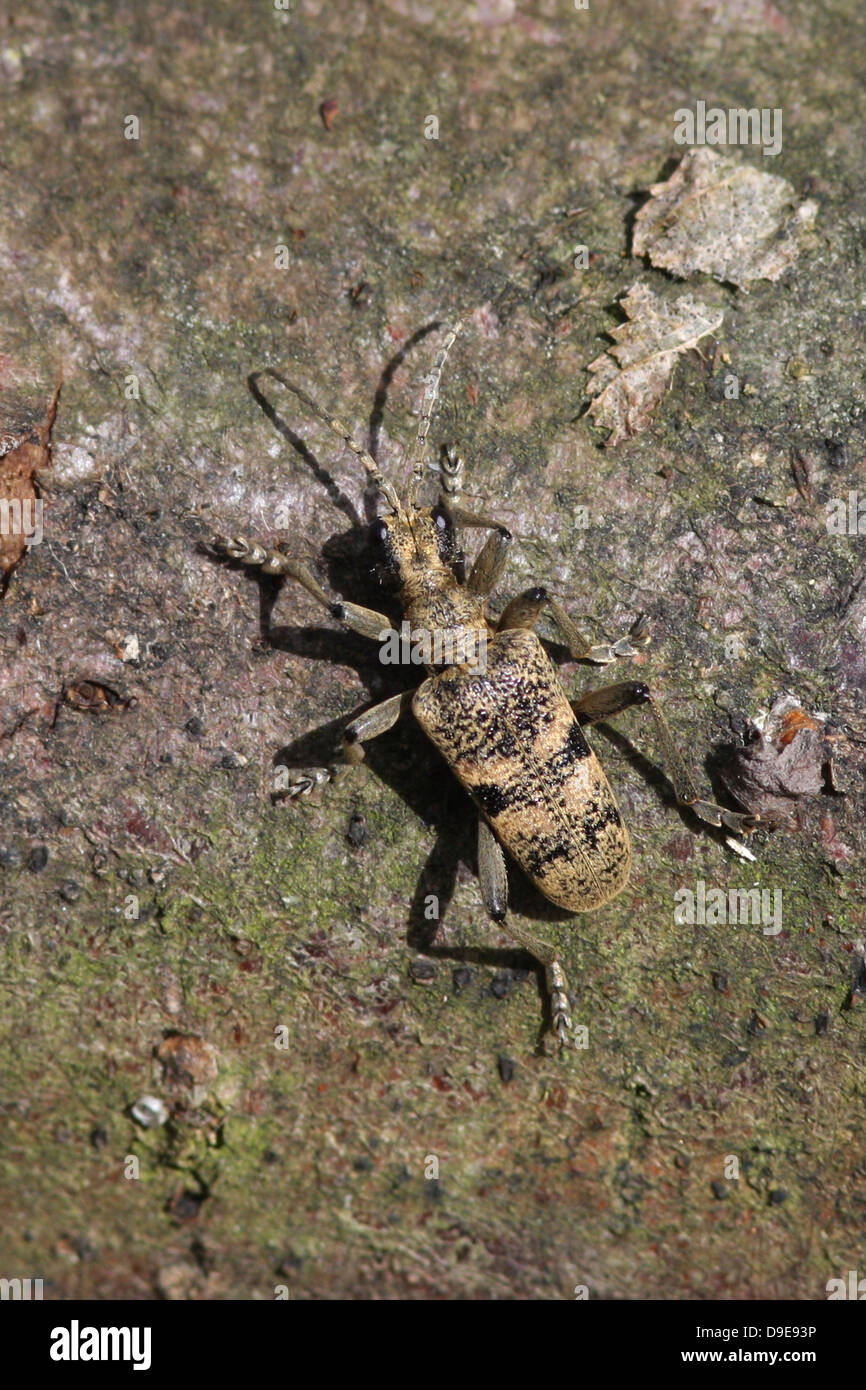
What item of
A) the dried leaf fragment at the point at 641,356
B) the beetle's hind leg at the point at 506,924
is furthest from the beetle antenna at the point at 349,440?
the beetle's hind leg at the point at 506,924

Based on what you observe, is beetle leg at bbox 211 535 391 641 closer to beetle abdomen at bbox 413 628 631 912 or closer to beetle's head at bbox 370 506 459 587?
beetle's head at bbox 370 506 459 587

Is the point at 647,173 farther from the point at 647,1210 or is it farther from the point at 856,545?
the point at 647,1210

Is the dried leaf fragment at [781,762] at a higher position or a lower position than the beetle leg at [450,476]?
lower

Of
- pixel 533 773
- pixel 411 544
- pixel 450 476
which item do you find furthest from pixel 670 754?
pixel 450 476

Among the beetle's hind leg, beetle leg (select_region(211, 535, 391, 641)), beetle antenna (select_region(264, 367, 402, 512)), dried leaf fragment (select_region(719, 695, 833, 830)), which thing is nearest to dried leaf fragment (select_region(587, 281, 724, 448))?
beetle antenna (select_region(264, 367, 402, 512))

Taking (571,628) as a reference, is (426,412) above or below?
above

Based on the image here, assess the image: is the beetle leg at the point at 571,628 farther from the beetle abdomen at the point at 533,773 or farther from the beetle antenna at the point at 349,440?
the beetle antenna at the point at 349,440

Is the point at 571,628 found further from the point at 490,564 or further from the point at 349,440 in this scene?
the point at 349,440
